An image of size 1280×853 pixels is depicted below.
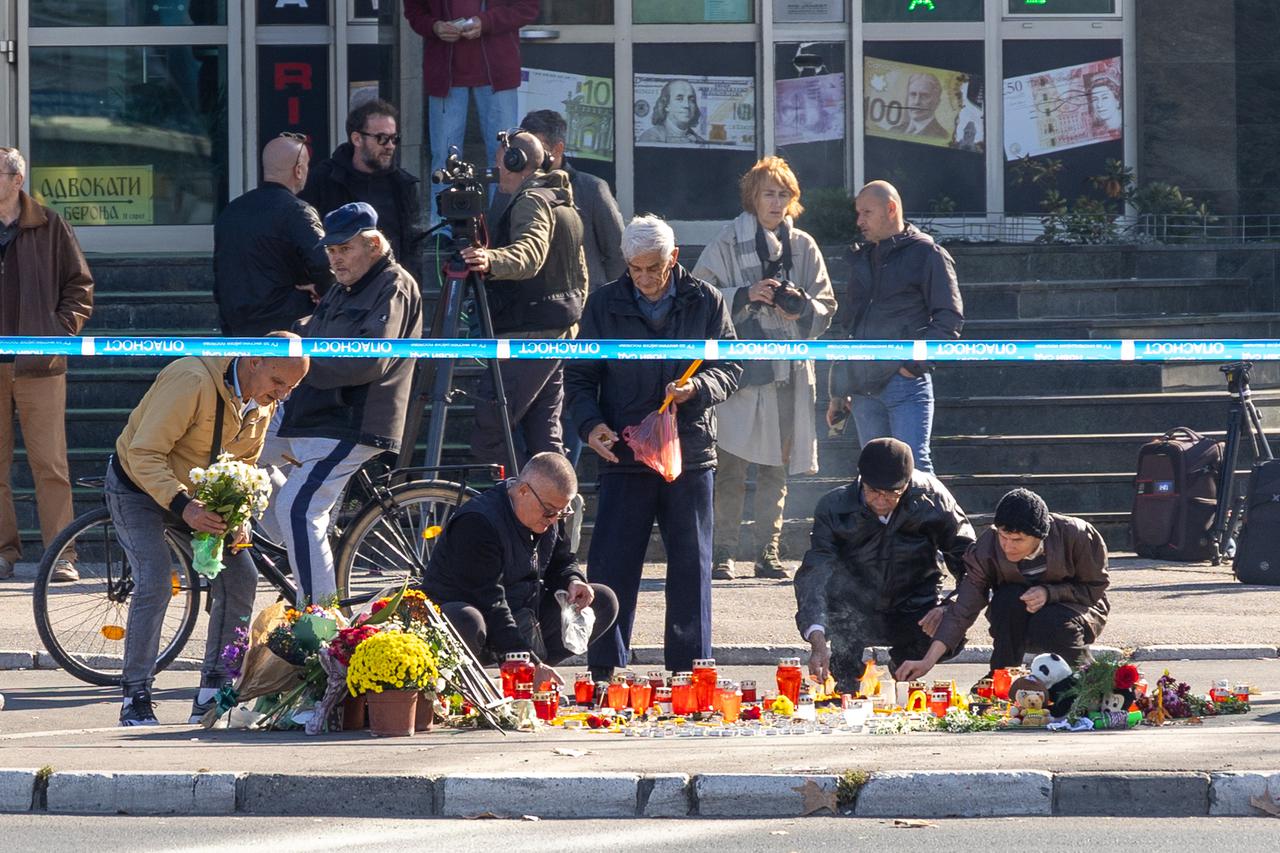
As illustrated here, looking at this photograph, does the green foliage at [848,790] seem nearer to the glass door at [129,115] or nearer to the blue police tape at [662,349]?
the blue police tape at [662,349]

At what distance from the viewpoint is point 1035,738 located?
26.2 feet

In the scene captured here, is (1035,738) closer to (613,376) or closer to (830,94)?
(613,376)

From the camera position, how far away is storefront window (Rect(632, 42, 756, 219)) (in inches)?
666

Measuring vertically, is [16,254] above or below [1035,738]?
above

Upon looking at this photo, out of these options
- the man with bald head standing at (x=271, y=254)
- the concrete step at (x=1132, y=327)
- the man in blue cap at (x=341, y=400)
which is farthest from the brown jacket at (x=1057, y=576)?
the concrete step at (x=1132, y=327)

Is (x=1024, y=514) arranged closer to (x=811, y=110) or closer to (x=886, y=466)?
(x=886, y=466)

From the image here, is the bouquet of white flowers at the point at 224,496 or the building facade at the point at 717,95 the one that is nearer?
the bouquet of white flowers at the point at 224,496

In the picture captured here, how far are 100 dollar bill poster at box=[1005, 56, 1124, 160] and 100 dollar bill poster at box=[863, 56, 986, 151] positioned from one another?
28cm

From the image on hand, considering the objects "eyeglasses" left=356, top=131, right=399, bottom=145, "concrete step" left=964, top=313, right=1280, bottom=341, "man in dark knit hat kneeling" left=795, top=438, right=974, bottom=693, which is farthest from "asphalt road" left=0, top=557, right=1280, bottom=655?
"eyeglasses" left=356, top=131, right=399, bottom=145

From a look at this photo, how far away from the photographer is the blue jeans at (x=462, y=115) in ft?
46.1

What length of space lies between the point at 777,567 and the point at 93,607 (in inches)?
163

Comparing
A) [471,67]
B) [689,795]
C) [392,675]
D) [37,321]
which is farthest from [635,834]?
[471,67]

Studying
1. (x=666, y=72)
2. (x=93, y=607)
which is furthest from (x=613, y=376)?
(x=666, y=72)

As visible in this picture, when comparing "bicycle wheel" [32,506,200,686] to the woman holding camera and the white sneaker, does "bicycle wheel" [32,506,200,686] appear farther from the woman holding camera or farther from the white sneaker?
the woman holding camera
